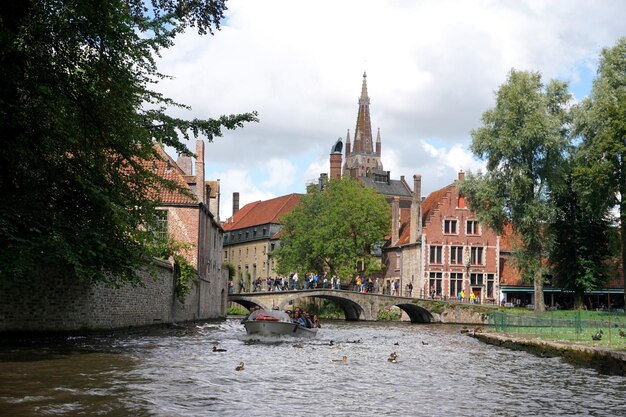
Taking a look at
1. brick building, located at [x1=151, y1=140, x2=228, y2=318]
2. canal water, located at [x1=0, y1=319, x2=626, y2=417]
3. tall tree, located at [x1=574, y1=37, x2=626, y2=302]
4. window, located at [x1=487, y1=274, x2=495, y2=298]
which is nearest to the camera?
canal water, located at [x1=0, y1=319, x2=626, y2=417]

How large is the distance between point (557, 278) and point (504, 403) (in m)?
44.8

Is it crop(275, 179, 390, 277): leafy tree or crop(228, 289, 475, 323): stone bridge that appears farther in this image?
crop(275, 179, 390, 277): leafy tree

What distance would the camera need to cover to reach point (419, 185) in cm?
7300

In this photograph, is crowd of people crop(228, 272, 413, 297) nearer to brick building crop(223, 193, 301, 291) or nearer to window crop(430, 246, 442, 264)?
window crop(430, 246, 442, 264)

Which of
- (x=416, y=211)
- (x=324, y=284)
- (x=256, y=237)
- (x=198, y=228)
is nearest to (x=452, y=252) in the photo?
(x=416, y=211)

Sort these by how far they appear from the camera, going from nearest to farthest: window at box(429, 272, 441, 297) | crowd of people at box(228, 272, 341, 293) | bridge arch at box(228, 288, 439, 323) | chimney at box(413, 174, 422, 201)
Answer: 1. bridge arch at box(228, 288, 439, 323)
2. crowd of people at box(228, 272, 341, 293)
3. window at box(429, 272, 441, 297)
4. chimney at box(413, 174, 422, 201)

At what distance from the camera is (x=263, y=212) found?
111m

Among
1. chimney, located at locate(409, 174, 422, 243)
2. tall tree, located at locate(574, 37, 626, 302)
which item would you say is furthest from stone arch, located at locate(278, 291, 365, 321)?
tall tree, located at locate(574, 37, 626, 302)

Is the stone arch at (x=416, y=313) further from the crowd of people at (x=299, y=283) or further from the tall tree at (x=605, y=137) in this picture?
the tall tree at (x=605, y=137)

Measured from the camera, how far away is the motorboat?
3247 centimetres

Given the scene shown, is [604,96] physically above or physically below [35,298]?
above

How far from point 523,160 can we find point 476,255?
22.8 meters

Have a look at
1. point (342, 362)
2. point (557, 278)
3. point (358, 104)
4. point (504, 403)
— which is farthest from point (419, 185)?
point (358, 104)

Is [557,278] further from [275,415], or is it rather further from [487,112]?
[275,415]
